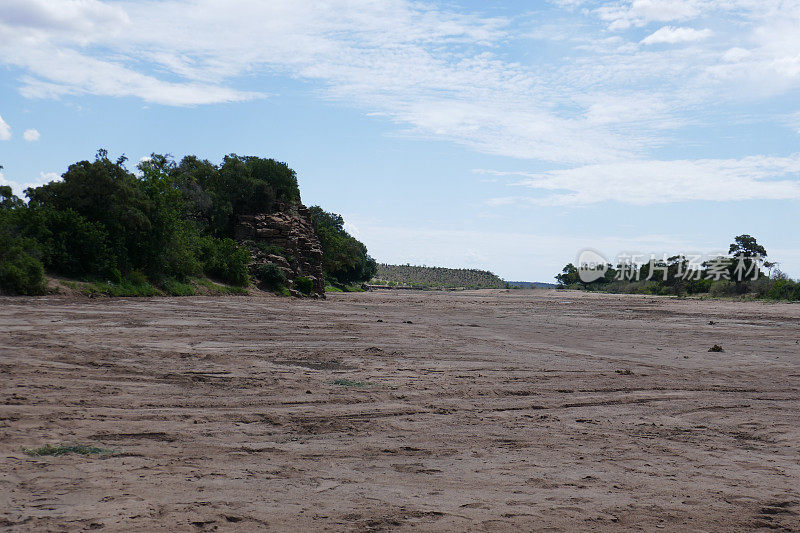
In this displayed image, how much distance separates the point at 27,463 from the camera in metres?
4.47

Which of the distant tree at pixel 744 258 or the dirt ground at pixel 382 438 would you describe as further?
the distant tree at pixel 744 258

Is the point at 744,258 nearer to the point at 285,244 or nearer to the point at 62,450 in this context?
the point at 285,244

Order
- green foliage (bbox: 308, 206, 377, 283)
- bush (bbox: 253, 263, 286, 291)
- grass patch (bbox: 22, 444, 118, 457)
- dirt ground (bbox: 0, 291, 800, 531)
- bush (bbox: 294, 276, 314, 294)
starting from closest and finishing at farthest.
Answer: dirt ground (bbox: 0, 291, 800, 531), grass patch (bbox: 22, 444, 118, 457), bush (bbox: 253, 263, 286, 291), bush (bbox: 294, 276, 314, 294), green foliage (bbox: 308, 206, 377, 283)

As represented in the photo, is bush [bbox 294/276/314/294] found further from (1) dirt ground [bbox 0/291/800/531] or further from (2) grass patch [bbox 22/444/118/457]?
(2) grass patch [bbox 22/444/118/457]

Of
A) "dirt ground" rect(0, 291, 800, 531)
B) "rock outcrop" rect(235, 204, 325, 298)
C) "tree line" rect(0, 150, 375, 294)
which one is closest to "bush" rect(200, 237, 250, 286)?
"tree line" rect(0, 150, 375, 294)

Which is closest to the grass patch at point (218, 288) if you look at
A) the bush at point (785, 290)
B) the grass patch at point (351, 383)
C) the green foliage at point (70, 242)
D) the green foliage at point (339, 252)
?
the green foliage at point (70, 242)

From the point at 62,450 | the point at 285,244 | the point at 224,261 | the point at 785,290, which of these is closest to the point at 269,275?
the point at 224,261

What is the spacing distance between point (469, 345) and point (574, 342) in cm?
325

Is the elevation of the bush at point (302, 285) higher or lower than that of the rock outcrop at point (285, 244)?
lower

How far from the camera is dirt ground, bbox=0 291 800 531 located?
394 cm

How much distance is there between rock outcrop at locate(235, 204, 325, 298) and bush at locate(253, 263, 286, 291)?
1.45ft

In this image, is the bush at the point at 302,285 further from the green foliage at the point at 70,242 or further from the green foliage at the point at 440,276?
the green foliage at the point at 440,276

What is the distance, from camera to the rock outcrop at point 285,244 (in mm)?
42438

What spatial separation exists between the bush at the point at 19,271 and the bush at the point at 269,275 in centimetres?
1697
